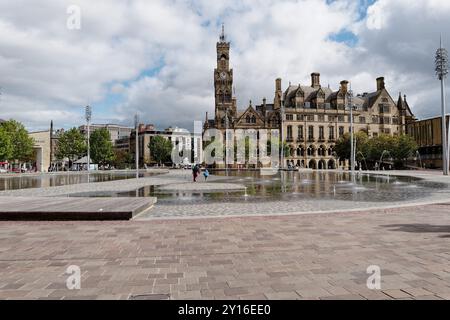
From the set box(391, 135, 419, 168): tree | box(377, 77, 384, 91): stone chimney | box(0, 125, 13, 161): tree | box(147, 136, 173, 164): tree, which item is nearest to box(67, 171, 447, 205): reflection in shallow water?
box(391, 135, 419, 168): tree

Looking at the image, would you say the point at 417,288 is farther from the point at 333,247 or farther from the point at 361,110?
the point at 361,110

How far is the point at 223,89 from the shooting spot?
9862 centimetres

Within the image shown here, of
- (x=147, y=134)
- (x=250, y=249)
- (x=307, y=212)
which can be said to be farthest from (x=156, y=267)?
(x=147, y=134)

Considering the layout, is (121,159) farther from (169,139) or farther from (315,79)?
(315,79)

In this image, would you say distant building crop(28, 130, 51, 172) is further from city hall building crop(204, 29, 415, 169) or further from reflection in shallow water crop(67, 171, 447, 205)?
reflection in shallow water crop(67, 171, 447, 205)

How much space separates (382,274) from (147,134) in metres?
156

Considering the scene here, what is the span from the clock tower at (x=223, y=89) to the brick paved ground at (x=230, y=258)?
8772 cm

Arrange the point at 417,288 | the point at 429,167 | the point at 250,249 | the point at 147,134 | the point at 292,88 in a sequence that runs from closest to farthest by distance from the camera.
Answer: the point at 417,288, the point at 250,249, the point at 429,167, the point at 292,88, the point at 147,134

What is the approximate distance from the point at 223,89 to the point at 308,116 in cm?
2683

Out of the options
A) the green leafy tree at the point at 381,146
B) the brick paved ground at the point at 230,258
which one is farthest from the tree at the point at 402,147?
the brick paved ground at the point at 230,258

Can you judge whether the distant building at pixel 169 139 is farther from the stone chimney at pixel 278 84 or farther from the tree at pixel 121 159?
the stone chimney at pixel 278 84

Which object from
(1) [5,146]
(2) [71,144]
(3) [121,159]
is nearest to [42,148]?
(2) [71,144]
